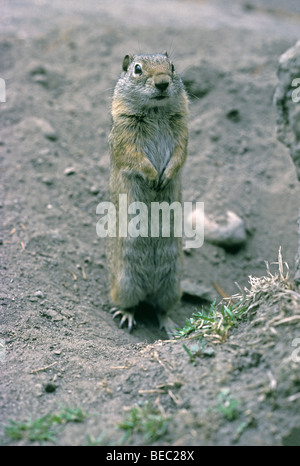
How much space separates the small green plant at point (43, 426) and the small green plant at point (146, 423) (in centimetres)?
28

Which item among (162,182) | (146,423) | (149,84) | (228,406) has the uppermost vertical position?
(149,84)

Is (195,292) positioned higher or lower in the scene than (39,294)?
lower

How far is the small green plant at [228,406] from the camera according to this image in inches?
106

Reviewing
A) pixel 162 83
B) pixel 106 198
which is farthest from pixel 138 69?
pixel 106 198

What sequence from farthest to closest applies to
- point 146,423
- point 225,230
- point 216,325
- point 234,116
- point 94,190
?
point 234,116 < point 94,190 < point 225,230 < point 216,325 < point 146,423

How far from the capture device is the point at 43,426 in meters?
2.81

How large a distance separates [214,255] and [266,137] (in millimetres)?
1911

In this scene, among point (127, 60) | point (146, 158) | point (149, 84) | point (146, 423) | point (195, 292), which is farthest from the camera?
point (195, 292)

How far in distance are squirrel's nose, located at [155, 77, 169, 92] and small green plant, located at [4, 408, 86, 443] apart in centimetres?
253

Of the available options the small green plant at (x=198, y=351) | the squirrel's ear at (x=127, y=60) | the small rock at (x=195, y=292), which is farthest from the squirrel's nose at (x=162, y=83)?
the small rock at (x=195, y=292)

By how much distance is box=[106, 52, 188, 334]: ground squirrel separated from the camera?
429 cm

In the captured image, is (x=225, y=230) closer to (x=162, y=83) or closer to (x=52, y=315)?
(x=162, y=83)

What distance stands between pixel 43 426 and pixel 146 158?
234cm
